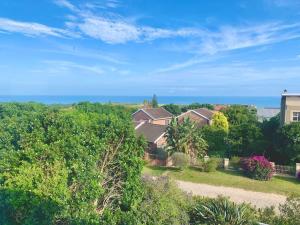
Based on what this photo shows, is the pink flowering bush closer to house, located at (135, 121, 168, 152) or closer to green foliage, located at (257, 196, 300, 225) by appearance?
house, located at (135, 121, 168, 152)

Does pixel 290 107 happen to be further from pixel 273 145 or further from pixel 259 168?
pixel 259 168

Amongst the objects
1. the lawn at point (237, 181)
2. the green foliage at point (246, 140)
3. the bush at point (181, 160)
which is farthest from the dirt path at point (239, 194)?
the green foliage at point (246, 140)

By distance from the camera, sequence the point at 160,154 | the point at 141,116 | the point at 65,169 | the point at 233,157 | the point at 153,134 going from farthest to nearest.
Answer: the point at 141,116, the point at 153,134, the point at 160,154, the point at 233,157, the point at 65,169

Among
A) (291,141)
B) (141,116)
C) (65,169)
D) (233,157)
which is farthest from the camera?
(141,116)

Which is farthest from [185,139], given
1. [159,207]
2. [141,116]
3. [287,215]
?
[141,116]

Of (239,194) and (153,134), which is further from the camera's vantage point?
(153,134)

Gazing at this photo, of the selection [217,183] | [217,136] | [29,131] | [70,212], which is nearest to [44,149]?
[29,131]

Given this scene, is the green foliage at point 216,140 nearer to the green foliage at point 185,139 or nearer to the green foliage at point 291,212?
the green foliage at point 185,139
